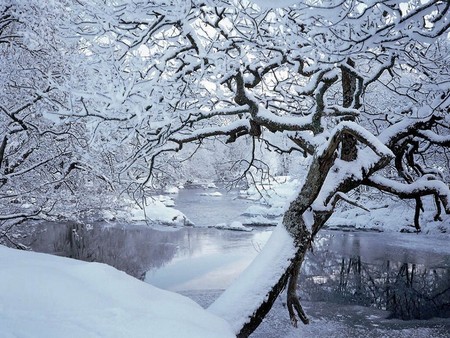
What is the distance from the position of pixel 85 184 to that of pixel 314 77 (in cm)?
699

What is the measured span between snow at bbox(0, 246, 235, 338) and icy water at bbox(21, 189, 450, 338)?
23.5 ft

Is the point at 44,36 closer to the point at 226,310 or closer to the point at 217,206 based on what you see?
the point at 226,310

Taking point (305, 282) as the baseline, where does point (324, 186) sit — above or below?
above

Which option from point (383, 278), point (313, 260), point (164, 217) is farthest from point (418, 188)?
point (164, 217)

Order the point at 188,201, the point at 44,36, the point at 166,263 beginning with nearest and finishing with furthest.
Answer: the point at 44,36, the point at 166,263, the point at 188,201

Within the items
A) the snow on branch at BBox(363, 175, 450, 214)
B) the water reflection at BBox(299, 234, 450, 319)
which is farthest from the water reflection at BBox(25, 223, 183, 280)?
the snow on branch at BBox(363, 175, 450, 214)

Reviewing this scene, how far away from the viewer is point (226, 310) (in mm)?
4375

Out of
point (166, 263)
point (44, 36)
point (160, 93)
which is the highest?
point (44, 36)

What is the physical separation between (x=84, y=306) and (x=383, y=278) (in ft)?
44.6

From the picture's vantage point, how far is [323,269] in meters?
14.7

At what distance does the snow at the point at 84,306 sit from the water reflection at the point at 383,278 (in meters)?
9.81

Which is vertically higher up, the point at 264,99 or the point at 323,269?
the point at 264,99

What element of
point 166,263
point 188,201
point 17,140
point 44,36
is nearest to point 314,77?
point 44,36

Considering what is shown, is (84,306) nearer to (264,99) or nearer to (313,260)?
(264,99)
